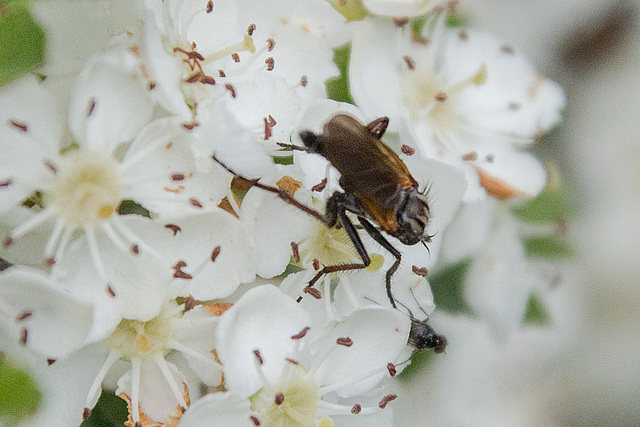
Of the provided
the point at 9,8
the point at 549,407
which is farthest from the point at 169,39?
the point at 549,407

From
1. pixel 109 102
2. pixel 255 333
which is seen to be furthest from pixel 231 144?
pixel 255 333

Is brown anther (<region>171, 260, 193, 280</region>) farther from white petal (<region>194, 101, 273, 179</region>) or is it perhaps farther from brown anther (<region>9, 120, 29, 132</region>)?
brown anther (<region>9, 120, 29, 132</region>)

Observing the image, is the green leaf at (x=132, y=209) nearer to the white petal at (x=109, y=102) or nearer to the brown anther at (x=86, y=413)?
the white petal at (x=109, y=102)

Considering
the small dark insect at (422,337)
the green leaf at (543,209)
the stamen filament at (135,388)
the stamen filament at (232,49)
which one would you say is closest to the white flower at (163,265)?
the stamen filament at (135,388)

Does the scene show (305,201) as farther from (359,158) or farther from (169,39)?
(169,39)

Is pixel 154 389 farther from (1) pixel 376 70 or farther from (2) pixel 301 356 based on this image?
(1) pixel 376 70
